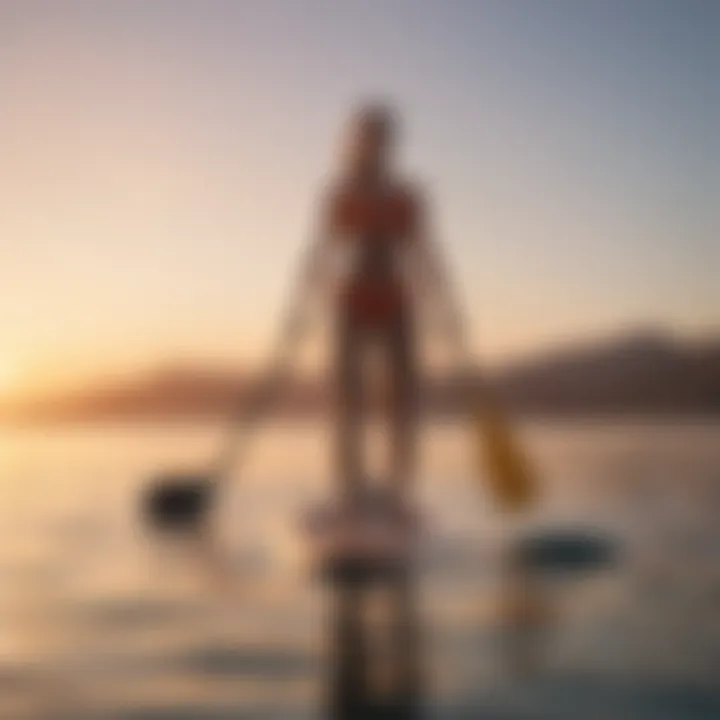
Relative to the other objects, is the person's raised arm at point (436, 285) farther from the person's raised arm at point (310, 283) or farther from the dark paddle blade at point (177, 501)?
the dark paddle blade at point (177, 501)

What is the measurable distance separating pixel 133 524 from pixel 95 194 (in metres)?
0.32

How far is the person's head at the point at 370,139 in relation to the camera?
1.03 m

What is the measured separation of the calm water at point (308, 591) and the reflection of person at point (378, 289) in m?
0.03

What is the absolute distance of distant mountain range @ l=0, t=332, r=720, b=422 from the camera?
1006 mm

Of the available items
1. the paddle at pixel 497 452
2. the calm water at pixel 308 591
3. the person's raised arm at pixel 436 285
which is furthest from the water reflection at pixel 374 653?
the person's raised arm at pixel 436 285

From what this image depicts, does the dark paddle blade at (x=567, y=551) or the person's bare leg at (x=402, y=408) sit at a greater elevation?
the person's bare leg at (x=402, y=408)

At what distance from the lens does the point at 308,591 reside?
3.27 ft

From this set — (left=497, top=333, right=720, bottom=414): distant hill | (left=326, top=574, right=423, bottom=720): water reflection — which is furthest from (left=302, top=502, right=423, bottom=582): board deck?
(left=497, top=333, right=720, bottom=414): distant hill

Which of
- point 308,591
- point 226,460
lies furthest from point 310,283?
point 308,591

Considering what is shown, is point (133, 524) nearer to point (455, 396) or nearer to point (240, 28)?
point (455, 396)

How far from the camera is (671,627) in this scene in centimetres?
98

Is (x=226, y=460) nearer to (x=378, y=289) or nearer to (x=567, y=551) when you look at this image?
(x=378, y=289)

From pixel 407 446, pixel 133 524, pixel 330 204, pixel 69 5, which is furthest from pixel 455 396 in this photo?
pixel 69 5

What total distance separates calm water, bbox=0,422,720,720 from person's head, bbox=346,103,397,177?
25 centimetres
